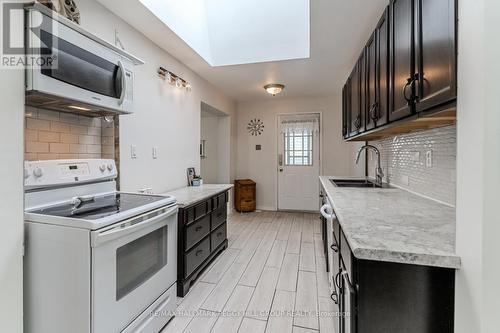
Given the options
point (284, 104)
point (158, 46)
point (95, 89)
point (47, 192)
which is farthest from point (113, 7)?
point (284, 104)

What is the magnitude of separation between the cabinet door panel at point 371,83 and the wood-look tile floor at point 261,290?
159cm

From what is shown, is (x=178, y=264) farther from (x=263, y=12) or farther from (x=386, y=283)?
(x=263, y=12)

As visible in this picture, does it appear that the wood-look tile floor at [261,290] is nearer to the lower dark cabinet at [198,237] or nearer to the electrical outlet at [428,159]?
the lower dark cabinet at [198,237]

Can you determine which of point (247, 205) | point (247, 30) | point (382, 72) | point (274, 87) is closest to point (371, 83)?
point (382, 72)

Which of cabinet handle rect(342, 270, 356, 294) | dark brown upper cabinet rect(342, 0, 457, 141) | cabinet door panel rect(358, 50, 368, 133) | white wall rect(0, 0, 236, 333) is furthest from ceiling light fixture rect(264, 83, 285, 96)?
cabinet handle rect(342, 270, 356, 294)

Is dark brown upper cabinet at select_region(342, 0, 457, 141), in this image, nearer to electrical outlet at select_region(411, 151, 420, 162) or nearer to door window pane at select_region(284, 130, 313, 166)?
electrical outlet at select_region(411, 151, 420, 162)

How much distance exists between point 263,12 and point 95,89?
2.41 m

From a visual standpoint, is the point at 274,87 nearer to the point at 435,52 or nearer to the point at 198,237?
the point at 198,237

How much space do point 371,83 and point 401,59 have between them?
26.0 inches

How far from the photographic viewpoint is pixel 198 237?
246cm

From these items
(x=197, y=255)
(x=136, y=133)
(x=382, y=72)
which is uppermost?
(x=382, y=72)

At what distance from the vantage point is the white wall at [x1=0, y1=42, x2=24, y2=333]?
42.5 inches

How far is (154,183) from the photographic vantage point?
2676mm

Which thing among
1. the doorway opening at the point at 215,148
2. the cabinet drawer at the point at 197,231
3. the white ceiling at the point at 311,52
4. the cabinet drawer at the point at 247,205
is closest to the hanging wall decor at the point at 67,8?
the white ceiling at the point at 311,52
